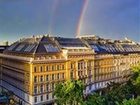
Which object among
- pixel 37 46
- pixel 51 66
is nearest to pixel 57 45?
pixel 37 46

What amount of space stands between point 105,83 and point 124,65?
18.4 meters

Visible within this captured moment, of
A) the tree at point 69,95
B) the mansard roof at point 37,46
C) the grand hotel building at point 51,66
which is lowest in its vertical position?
the tree at point 69,95

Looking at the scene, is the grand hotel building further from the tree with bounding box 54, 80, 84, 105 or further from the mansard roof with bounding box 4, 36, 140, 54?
the tree with bounding box 54, 80, 84, 105

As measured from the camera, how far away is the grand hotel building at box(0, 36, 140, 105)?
277ft

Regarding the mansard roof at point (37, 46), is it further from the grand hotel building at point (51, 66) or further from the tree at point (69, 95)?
the tree at point (69, 95)

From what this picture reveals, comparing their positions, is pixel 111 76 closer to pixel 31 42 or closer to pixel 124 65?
pixel 124 65

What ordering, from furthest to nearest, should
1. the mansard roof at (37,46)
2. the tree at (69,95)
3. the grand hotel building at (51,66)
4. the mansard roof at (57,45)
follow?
1. the mansard roof at (57,45)
2. the mansard roof at (37,46)
3. the grand hotel building at (51,66)
4. the tree at (69,95)

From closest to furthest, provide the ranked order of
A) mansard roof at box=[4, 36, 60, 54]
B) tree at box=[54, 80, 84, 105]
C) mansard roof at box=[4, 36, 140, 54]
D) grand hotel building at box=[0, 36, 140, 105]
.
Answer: tree at box=[54, 80, 84, 105], grand hotel building at box=[0, 36, 140, 105], mansard roof at box=[4, 36, 60, 54], mansard roof at box=[4, 36, 140, 54]

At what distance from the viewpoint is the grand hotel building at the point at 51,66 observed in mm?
84312

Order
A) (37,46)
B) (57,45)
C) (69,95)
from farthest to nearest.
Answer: (57,45) < (37,46) < (69,95)

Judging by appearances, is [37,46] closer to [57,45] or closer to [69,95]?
[57,45]

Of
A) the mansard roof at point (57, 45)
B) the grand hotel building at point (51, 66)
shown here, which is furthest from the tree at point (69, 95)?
the mansard roof at point (57, 45)

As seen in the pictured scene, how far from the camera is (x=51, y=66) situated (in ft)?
286

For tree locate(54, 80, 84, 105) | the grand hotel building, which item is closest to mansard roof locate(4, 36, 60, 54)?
the grand hotel building
